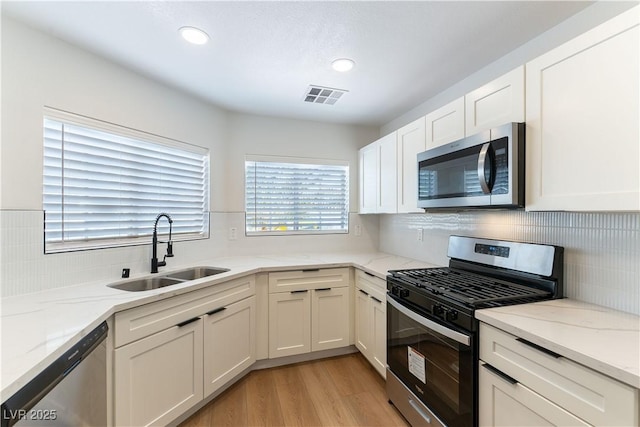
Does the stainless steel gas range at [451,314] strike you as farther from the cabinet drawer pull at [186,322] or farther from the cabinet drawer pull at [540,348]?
the cabinet drawer pull at [186,322]

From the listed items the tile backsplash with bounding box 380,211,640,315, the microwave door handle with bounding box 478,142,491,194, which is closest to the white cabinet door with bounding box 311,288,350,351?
the tile backsplash with bounding box 380,211,640,315

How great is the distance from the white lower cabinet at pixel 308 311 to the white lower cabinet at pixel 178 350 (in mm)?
236

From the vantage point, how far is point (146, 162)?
2293 mm

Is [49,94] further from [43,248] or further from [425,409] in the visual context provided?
[425,409]

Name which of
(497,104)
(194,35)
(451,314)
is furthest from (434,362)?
(194,35)

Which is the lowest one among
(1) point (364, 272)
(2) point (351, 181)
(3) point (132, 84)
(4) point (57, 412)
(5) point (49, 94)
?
(4) point (57, 412)

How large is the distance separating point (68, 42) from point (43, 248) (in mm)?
1286

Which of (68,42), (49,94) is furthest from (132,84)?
(49,94)

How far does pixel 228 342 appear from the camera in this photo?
7.09 feet

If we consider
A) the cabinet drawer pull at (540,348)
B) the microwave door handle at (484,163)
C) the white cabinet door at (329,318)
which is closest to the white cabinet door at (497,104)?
the microwave door handle at (484,163)

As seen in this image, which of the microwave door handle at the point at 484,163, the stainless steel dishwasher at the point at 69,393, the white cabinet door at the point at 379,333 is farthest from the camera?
the white cabinet door at the point at 379,333

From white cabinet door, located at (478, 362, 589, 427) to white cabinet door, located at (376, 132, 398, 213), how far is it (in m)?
1.50

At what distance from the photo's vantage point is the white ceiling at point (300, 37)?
1.47m

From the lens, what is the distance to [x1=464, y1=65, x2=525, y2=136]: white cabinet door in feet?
4.78
